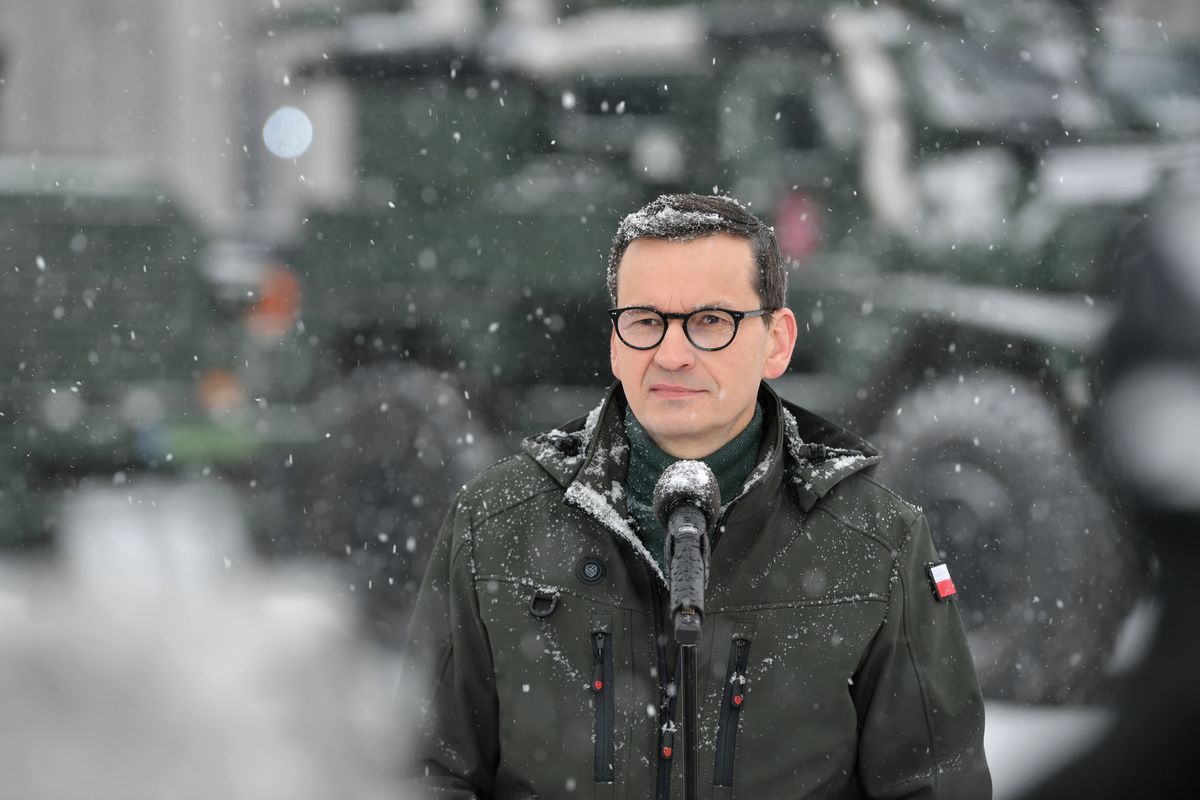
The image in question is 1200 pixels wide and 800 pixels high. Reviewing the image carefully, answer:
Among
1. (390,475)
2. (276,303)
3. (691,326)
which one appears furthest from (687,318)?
(276,303)

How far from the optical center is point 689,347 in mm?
1730

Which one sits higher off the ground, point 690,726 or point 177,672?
point 690,726

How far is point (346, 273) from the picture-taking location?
233 inches

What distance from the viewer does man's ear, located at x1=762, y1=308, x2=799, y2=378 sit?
182 cm

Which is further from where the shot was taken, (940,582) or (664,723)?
(940,582)

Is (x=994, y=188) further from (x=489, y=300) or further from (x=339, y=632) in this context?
(x=339, y=632)

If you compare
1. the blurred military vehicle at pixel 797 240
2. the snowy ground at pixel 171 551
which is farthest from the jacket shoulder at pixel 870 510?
the blurred military vehicle at pixel 797 240

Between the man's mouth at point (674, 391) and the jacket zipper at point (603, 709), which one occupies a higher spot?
the man's mouth at point (674, 391)

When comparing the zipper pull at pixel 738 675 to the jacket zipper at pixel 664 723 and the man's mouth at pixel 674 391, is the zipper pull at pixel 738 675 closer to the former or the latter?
the jacket zipper at pixel 664 723

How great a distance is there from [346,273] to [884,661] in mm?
4491

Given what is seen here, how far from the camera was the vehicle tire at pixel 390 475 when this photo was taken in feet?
18.5

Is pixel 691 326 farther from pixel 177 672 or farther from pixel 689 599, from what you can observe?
pixel 177 672

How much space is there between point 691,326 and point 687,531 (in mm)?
341

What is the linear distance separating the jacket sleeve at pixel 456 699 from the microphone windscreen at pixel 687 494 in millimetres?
387
